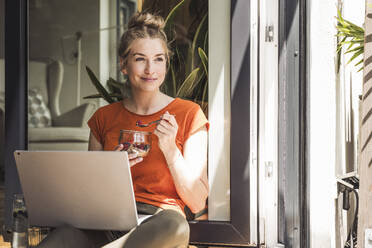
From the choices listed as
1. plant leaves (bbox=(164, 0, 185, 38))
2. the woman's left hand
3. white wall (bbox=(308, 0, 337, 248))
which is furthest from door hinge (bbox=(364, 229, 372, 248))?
plant leaves (bbox=(164, 0, 185, 38))

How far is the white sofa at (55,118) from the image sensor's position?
251 cm

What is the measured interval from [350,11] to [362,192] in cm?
146

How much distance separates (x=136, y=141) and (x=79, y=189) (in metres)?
0.54

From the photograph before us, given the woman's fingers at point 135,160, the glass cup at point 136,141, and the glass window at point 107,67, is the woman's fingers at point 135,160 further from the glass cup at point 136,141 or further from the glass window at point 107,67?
the glass window at point 107,67

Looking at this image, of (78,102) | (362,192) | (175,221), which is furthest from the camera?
(78,102)

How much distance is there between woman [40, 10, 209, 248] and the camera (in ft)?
7.16

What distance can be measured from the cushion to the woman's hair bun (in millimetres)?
735

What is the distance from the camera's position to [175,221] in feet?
5.82

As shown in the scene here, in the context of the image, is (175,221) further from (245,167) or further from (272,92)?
(272,92)

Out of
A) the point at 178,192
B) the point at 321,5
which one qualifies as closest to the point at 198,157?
the point at 178,192

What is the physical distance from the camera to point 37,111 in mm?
2730

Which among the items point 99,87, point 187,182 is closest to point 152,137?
point 187,182

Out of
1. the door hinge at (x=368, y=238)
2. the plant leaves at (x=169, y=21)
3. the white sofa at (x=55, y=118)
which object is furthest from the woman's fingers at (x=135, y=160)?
the door hinge at (x=368, y=238)

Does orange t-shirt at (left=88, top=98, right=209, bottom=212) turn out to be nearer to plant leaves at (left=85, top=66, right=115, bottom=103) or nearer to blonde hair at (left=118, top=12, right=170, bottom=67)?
plant leaves at (left=85, top=66, right=115, bottom=103)
